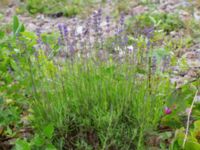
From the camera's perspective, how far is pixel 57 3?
5574 millimetres

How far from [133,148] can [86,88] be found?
1.18 ft

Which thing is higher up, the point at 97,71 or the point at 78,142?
the point at 97,71

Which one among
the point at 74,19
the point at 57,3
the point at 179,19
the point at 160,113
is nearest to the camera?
the point at 160,113

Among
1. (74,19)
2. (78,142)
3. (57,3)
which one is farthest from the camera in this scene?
(57,3)

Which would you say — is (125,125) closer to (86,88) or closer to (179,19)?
(86,88)

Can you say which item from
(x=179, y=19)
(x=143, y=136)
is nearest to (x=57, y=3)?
(x=179, y=19)

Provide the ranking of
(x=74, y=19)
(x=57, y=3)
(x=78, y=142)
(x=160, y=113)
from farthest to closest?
(x=57, y=3) → (x=74, y=19) → (x=160, y=113) → (x=78, y=142)

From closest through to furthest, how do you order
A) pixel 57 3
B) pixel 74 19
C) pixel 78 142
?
pixel 78 142 → pixel 74 19 → pixel 57 3

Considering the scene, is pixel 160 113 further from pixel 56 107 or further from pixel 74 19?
pixel 74 19

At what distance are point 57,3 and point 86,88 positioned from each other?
12.1 feet

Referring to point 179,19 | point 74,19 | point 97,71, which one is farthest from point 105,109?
point 74,19

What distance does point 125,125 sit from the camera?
6.57 feet

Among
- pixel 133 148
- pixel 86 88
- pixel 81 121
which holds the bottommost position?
pixel 133 148

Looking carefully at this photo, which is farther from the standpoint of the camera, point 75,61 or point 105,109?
point 75,61
